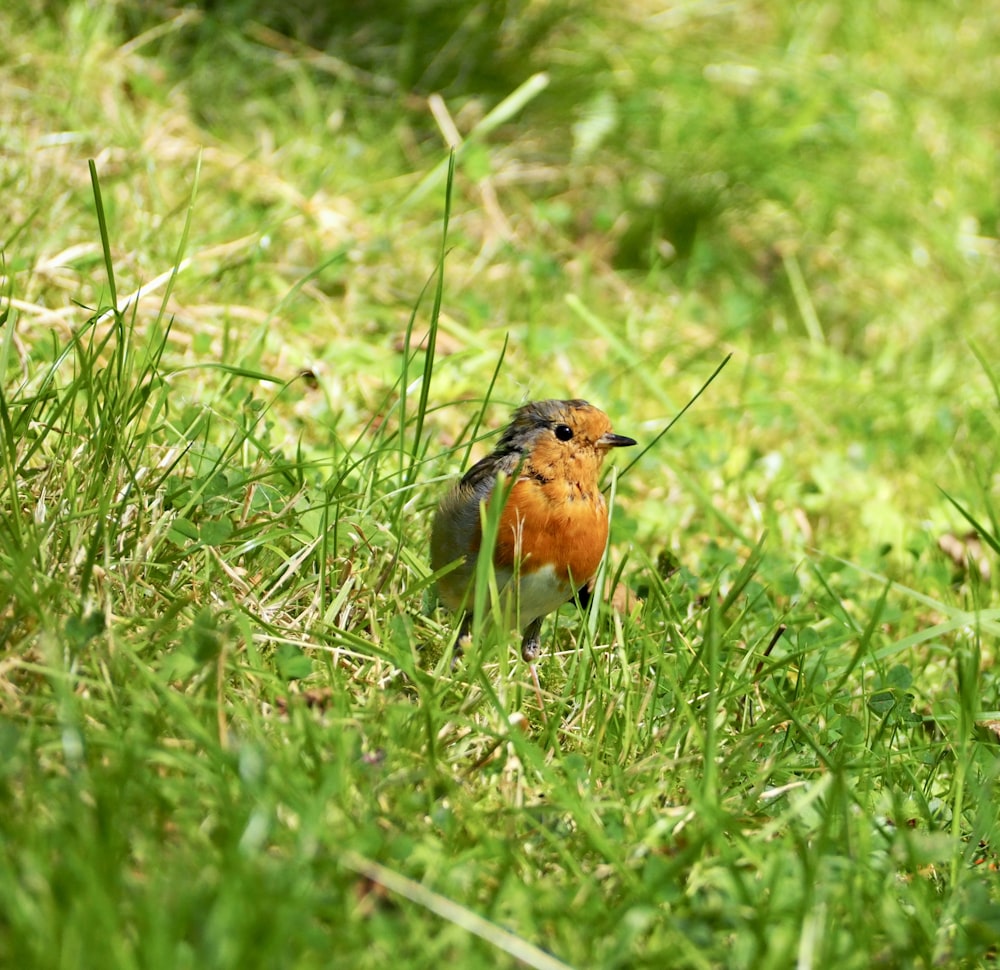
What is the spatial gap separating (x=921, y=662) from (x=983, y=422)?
1856 millimetres

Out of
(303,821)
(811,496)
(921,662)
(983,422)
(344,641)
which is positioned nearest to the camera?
(303,821)

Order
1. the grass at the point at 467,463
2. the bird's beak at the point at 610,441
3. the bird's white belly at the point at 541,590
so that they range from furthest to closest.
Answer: the bird's beak at the point at 610,441
the bird's white belly at the point at 541,590
the grass at the point at 467,463

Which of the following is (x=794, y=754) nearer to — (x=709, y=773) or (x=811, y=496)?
(x=709, y=773)

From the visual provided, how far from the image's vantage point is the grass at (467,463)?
6.75ft

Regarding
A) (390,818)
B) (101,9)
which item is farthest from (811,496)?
(101,9)

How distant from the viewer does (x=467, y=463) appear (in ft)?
11.3

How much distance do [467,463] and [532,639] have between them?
0.52 meters

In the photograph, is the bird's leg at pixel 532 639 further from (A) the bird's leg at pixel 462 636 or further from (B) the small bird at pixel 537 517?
(A) the bird's leg at pixel 462 636

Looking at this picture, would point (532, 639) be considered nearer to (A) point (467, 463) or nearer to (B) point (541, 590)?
(B) point (541, 590)

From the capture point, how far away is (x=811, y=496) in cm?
462

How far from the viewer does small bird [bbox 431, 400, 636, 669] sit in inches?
120

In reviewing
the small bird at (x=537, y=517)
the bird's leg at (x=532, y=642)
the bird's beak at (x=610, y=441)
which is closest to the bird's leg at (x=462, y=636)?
the small bird at (x=537, y=517)

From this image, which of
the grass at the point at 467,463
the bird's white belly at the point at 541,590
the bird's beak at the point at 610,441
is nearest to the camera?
the grass at the point at 467,463

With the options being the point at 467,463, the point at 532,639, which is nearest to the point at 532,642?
the point at 532,639
